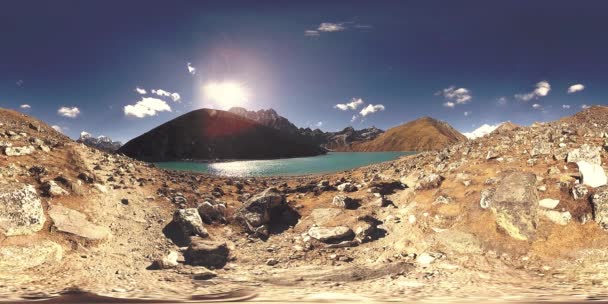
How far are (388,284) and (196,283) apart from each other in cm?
844

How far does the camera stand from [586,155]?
2178cm

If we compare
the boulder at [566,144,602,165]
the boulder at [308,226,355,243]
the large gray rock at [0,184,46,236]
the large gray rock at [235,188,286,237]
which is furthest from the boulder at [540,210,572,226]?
the large gray rock at [0,184,46,236]

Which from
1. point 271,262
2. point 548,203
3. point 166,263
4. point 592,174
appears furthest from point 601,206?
point 166,263

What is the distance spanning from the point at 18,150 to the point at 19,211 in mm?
11110

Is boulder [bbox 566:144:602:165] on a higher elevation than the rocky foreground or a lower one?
higher

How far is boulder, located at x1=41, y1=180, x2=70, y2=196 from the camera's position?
68.0ft

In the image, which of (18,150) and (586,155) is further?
(18,150)

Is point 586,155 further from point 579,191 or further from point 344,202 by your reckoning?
point 344,202

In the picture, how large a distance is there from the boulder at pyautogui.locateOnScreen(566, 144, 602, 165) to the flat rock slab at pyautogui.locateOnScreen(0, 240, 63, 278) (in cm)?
2926

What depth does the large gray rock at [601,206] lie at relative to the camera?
16625 mm

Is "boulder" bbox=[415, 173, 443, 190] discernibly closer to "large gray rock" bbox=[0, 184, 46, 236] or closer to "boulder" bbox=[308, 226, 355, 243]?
"boulder" bbox=[308, 226, 355, 243]

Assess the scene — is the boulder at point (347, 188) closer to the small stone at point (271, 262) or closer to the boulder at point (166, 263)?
the small stone at point (271, 262)

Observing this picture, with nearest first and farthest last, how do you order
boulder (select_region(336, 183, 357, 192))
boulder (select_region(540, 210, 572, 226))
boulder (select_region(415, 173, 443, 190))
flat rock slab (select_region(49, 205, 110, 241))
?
boulder (select_region(540, 210, 572, 226)), flat rock slab (select_region(49, 205, 110, 241)), boulder (select_region(415, 173, 443, 190)), boulder (select_region(336, 183, 357, 192))

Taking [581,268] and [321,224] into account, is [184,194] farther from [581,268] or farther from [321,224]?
[581,268]
